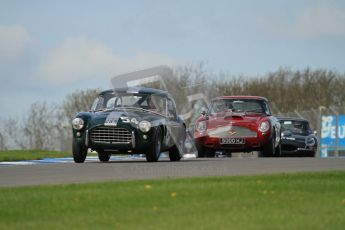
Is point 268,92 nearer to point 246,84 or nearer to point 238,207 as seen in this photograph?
point 246,84

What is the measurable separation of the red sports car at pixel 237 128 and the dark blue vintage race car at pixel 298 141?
519 centimetres

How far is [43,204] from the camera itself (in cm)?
976

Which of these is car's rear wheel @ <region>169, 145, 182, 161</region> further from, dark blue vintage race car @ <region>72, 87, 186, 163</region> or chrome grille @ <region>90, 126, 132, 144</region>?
chrome grille @ <region>90, 126, 132, 144</region>

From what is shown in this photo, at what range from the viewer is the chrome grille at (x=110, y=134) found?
1866 centimetres

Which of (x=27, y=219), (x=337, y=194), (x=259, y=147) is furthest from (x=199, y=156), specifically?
(x=27, y=219)

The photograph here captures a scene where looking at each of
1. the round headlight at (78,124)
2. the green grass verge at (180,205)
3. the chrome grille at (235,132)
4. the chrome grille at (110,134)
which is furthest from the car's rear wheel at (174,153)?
the green grass verge at (180,205)

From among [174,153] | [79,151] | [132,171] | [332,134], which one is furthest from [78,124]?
[332,134]

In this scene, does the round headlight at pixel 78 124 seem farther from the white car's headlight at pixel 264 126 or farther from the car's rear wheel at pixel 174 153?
the white car's headlight at pixel 264 126

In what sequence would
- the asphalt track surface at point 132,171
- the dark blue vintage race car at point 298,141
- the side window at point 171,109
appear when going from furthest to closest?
the dark blue vintage race car at point 298,141, the side window at point 171,109, the asphalt track surface at point 132,171

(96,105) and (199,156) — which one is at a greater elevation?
(96,105)

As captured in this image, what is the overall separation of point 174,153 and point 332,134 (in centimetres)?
1684

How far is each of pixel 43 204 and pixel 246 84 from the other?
59600mm

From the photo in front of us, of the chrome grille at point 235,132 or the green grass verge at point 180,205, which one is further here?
the chrome grille at point 235,132

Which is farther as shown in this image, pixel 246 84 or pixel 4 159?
pixel 246 84
